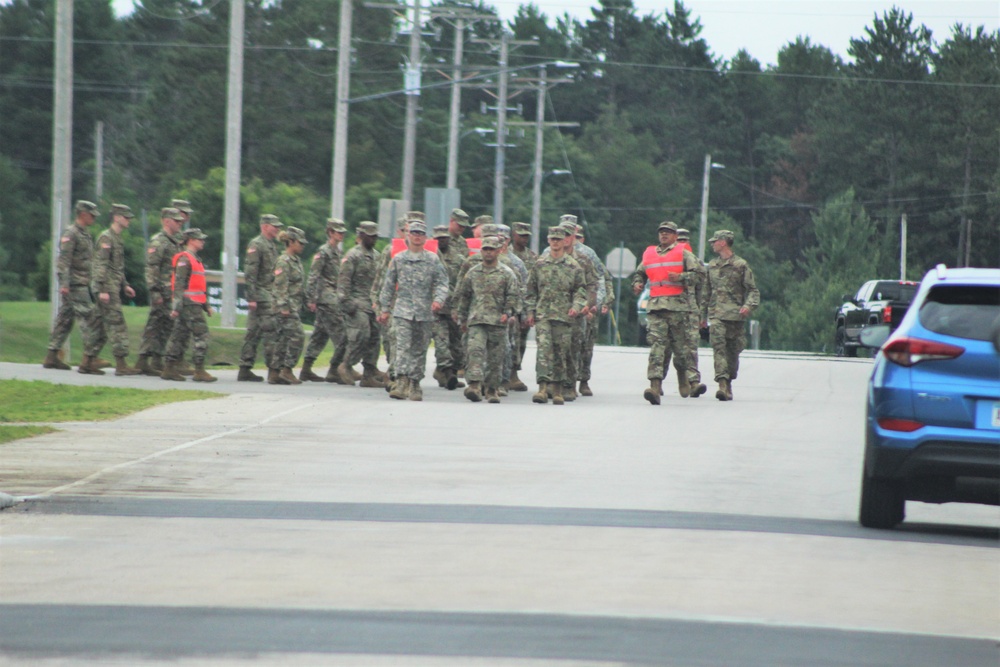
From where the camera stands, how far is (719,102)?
380 ft

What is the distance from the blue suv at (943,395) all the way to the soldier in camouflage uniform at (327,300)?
12608 mm

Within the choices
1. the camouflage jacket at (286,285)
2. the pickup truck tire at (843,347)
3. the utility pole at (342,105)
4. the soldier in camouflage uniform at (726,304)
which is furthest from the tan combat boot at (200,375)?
the pickup truck tire at (843,347)

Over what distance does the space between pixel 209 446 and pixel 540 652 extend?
817 cm

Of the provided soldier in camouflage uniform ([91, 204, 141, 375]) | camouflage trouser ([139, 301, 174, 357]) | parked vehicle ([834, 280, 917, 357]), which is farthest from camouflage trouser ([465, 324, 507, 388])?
parked vehicle ([834, 280, 917, 357])

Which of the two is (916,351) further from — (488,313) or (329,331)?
(329,331)

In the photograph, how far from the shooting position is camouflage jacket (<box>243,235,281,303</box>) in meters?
21.8

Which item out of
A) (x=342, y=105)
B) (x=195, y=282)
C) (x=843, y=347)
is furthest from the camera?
(x=843, y=347)

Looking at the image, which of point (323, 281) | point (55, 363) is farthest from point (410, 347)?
point (55, 363)

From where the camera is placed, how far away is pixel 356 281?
22.3 metres

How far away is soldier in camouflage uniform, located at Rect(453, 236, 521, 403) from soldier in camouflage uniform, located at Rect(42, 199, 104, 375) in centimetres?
513

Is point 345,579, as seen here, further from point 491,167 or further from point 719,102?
point 719,102

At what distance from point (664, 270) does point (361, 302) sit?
3.80 meters

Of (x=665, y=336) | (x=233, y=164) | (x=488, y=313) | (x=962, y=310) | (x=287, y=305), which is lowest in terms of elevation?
(x=665, y=336)

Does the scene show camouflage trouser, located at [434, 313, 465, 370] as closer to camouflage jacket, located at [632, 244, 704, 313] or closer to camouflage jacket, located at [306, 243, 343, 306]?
camouflage jacket, located at [306, 243, 343, 306]
